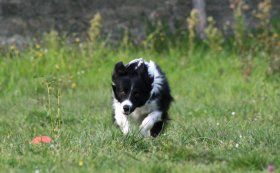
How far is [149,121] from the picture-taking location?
805 centimetres

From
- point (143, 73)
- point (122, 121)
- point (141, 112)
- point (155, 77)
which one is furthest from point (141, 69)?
point (122, 121)

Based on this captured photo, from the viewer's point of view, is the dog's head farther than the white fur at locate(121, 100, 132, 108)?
Yes

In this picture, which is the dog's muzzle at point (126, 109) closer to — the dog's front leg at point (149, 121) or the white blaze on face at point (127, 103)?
the white blaze on face at point (127, 103)

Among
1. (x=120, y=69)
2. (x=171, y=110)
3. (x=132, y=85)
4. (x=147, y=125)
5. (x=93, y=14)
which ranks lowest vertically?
(x=171, y=110)

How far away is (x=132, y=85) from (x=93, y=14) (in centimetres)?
594

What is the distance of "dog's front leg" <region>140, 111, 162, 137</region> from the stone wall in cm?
573

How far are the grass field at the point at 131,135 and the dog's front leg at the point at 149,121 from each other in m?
0.19

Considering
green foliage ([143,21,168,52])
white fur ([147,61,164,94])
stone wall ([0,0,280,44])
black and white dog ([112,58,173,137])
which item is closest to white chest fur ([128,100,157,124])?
black and white dog ([112,58,173,137])

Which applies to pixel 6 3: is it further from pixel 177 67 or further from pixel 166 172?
pixel 166 172

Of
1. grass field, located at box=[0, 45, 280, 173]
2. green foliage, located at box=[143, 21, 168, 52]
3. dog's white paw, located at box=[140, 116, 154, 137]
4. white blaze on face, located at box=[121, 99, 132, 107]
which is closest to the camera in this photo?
grass field, located at box=[0, 45, 280, 173]

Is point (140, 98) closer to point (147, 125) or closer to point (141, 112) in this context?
point (141, 112)

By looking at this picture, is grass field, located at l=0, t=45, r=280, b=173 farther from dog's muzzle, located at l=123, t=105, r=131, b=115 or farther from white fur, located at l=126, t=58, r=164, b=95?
white fur, located at l=126, t=58, r=164, b=95

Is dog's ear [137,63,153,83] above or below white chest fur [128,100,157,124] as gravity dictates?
above

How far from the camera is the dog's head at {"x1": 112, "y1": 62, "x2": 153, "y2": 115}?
322 inches
